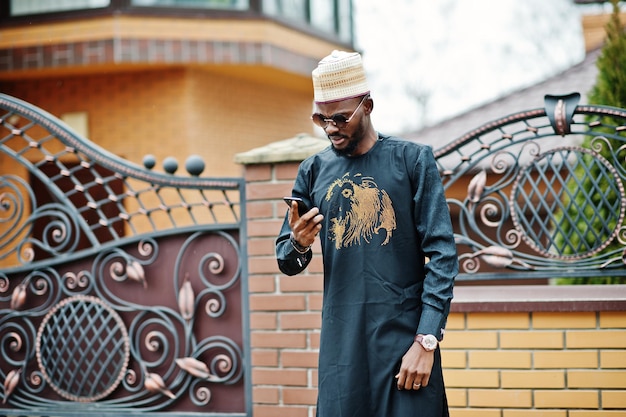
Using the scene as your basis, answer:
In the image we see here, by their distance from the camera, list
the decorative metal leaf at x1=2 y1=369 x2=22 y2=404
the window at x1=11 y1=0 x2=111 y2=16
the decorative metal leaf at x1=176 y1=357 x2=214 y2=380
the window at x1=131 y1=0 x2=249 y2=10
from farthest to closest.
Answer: the window at x1=11 y1=0 x2=111 y2=16 → the window at x1=131 y1=0 x2=249 y2=10 → the decorative metal leaf at x1=2 y1=369 x2=22 y2=404 → the decorative metal leaf at x1=176 y1=357 x2=214 y2=380

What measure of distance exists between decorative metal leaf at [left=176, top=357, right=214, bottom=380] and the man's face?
1.96m

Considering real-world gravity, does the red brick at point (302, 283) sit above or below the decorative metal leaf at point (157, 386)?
above

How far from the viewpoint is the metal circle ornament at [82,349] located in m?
4.59

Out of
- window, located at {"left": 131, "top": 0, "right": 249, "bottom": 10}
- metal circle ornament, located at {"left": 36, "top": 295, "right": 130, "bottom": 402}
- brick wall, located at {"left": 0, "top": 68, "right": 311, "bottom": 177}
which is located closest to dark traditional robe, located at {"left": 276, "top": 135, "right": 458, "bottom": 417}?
metal circle ornament, located at {"left": 36, "top": 295, "right": 130, "bottom": 402}

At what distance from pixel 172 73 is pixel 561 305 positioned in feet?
21.9

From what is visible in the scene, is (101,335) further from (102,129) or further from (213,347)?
(102,129)

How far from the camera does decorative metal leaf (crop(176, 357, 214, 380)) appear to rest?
4.43m

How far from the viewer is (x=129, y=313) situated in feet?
15.2

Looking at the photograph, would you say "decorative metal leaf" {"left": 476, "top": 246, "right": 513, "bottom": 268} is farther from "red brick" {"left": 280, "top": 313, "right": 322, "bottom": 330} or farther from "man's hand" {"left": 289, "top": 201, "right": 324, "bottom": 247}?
"man's hand" {"left": 289, "top": 201, "right": 324, "bottom": 247}

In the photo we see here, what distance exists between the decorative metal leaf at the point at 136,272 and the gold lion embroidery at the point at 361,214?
1.88m

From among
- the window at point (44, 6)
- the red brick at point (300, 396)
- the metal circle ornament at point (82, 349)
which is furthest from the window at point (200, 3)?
the red brick at point (300, 396)

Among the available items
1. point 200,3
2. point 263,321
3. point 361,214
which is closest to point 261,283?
point 263,321

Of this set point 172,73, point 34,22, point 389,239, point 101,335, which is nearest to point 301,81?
point 172,73

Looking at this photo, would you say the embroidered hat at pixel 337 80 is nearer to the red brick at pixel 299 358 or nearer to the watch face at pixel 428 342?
the watch face at pixel 428 342
